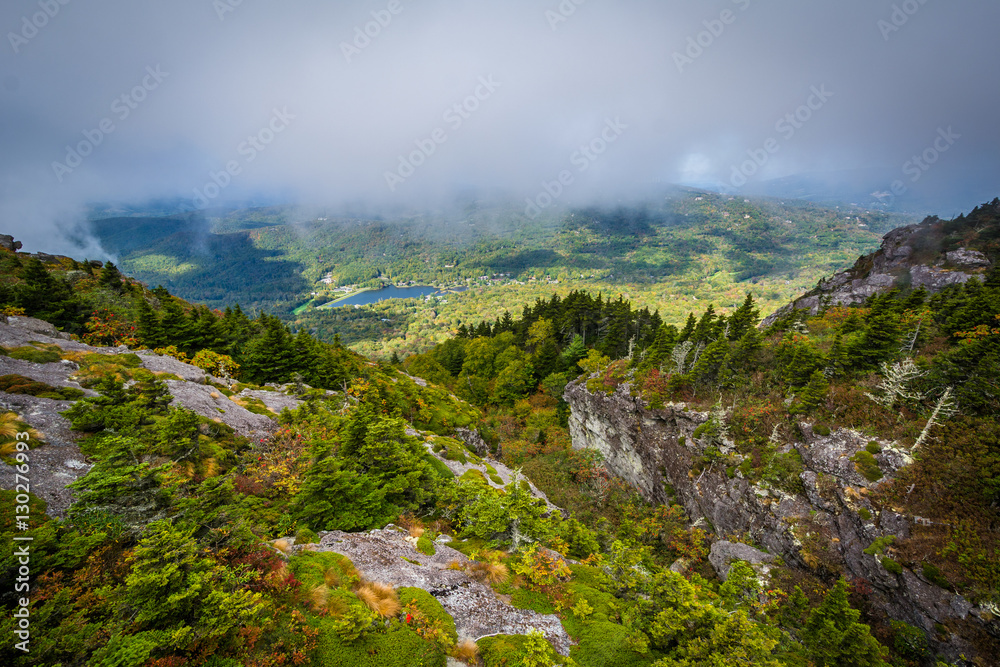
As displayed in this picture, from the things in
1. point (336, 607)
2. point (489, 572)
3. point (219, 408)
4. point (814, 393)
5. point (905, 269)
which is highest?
point (905, 269)

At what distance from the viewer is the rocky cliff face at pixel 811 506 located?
1470 centimetres

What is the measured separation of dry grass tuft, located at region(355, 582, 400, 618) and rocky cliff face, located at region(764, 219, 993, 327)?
58.0 metres

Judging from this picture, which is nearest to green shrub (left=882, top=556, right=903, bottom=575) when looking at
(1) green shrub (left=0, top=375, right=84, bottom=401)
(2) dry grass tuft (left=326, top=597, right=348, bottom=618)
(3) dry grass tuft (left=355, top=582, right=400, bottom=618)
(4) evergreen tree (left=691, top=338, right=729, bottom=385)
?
(4) evergreen tree (left=691, top=338, right=729, bottom=385)

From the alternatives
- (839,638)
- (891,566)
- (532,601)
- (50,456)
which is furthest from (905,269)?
(50,456)

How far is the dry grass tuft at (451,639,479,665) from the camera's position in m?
8.37

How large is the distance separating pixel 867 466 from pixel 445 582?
22.3 meters

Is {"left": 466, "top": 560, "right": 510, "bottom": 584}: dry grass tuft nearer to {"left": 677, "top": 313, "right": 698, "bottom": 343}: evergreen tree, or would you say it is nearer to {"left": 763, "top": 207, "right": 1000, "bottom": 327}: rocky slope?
{"left": 677, "top": 313, "right": 698, "bottom": 343}: evergreen tree

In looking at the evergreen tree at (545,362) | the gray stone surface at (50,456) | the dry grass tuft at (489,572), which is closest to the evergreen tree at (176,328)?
the gray stone surface at (50,456)

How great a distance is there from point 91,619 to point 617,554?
42.6 ft

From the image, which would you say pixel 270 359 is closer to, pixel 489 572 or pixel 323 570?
pixel 323 570

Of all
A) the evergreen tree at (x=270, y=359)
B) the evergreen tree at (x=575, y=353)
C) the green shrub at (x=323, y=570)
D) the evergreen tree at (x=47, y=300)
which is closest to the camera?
the green shrub at (x=323, y=570)

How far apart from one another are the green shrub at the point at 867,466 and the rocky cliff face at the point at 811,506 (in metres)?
0.19

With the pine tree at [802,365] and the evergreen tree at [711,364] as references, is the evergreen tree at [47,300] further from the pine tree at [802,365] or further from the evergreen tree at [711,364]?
the pine tree at [802,365]

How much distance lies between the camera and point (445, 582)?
11.4m
